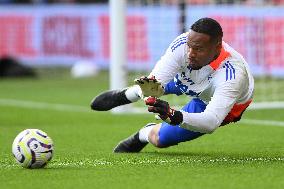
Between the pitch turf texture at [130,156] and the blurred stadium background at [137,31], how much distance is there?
1576 millimetres

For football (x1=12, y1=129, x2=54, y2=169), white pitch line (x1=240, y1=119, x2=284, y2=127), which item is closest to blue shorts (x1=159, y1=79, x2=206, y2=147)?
football (x1=12, y1=129, x2=54, y2=169)

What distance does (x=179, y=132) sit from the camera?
9.20 meters

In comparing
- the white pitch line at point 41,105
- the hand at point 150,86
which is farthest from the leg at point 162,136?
the white pitch line at point 41,105

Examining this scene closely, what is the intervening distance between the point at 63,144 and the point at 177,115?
2.79 m

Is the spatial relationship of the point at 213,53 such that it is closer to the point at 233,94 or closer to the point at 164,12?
the point at 233,94

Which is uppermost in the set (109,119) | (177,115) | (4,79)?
(177,115)

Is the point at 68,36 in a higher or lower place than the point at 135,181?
lower

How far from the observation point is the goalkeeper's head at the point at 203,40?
8297 mm

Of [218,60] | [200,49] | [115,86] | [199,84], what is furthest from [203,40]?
[115,86]

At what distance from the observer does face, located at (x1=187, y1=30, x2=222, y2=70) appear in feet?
27.2

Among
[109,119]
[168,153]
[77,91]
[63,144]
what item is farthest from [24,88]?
[168,153]

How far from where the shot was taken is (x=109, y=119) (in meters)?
14.0

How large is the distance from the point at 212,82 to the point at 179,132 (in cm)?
80

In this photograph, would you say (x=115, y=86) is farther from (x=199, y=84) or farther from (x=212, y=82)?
(x=212, y=82)
